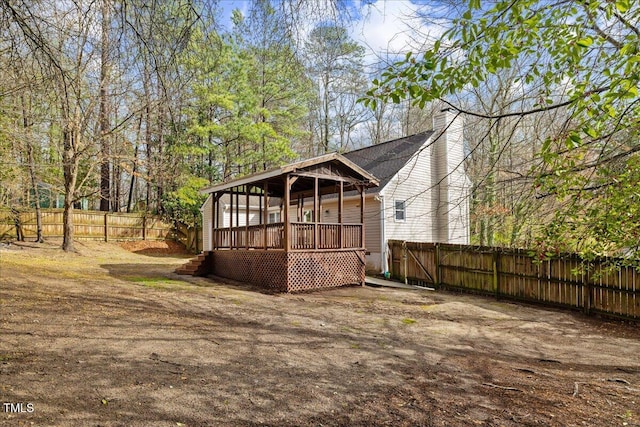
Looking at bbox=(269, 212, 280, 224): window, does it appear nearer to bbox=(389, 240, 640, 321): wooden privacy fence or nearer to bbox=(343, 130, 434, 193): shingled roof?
bbox=(343, 130, 434, 193): shingled roof

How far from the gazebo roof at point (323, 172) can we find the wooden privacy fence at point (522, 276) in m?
3.18

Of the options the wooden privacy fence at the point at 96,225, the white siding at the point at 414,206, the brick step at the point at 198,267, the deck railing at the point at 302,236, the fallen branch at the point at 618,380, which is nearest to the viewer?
the fallen branch at the point at 618,380

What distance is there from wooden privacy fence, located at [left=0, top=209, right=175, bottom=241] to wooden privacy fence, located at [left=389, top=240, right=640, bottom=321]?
54.3 ft

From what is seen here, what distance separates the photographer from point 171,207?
2473 cm

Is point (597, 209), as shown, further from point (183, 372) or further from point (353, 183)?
point (353, 183)

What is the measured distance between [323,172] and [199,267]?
6.01m

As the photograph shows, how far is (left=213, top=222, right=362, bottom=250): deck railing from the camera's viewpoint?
38.2 ft

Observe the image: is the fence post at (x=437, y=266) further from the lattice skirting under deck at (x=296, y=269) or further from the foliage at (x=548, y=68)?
the foliage at (x=548, y=68)

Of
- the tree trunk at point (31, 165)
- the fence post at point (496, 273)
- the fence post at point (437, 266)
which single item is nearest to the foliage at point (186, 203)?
the tree trunk at point (31, 165)

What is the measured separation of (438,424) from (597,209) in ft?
8.88

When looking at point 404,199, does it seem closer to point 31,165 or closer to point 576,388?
point 576,388

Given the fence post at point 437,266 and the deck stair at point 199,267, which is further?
the deck stair at point 199,267

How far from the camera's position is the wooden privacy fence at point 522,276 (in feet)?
27.5


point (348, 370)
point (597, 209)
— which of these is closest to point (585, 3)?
point (597, 209)
